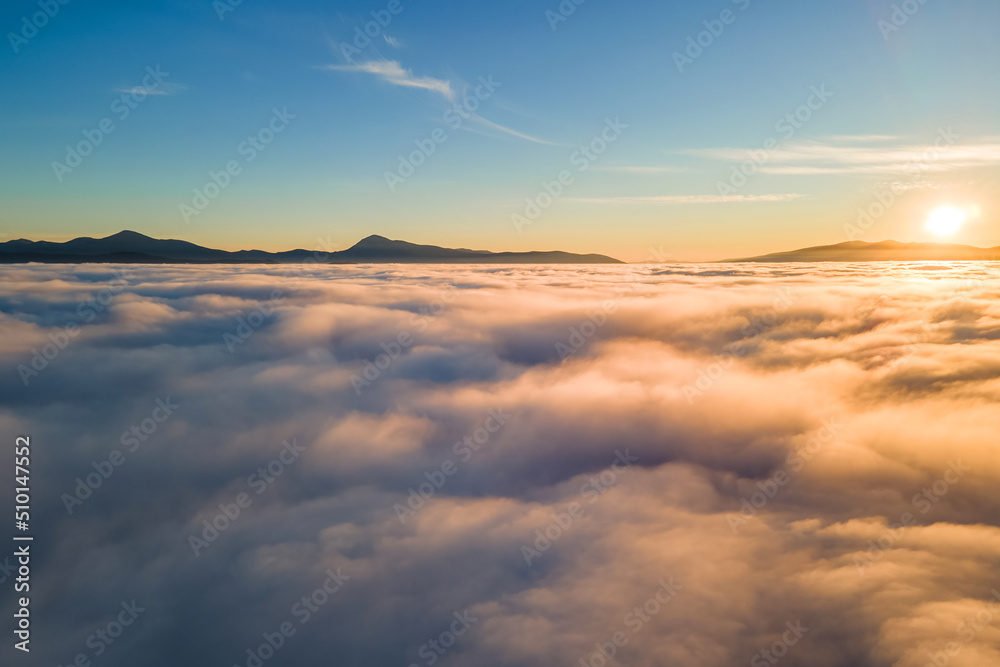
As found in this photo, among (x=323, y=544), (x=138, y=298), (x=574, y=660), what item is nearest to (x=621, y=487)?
(x=574, y=660)

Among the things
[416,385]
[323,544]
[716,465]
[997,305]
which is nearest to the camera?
[323,544]

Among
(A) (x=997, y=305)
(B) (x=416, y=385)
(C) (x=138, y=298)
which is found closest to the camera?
(B) (x=416, y=385)

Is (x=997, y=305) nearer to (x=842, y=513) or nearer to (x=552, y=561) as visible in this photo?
(x=842, y=513)

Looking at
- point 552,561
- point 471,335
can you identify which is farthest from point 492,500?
point 471,335

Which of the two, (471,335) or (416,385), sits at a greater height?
(471,335)

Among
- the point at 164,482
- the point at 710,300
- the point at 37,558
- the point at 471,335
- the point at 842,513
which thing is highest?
the point at 710,300

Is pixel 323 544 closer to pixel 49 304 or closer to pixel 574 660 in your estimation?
pixel 574 660

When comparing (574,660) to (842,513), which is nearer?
(574,660)

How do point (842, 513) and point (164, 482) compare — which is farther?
point (164, 482)

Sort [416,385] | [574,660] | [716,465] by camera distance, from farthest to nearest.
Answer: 1. [416,385]
2. [716,465]
3. [574,660]
